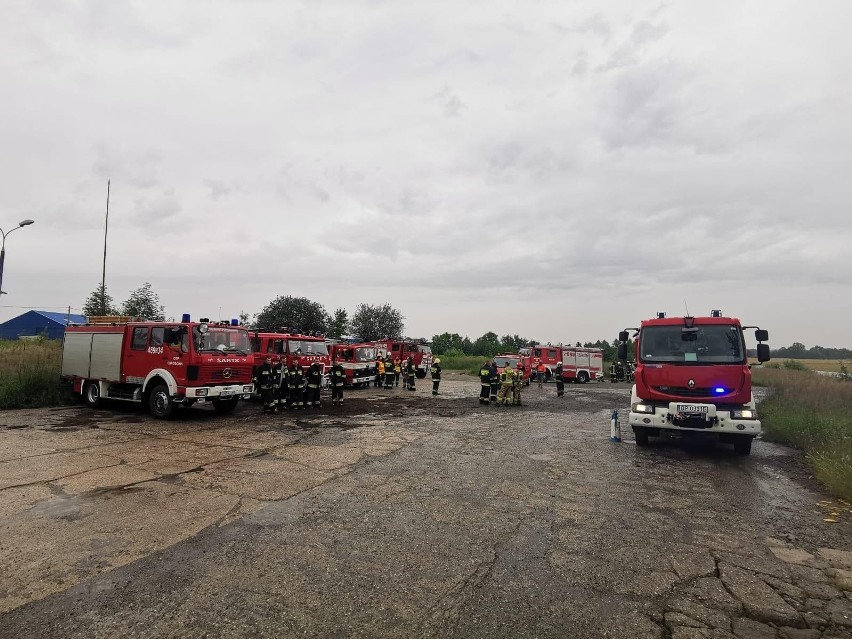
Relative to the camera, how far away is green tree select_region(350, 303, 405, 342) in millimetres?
57219

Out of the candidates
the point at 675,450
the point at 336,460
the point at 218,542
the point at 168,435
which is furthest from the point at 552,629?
the point at 168,435

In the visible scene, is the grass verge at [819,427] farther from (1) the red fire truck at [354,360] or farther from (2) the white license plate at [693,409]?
(1) the red fire truck at [354,360]

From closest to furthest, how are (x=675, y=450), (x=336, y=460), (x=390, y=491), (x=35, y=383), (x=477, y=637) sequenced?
(x=477, y=637) < (x=390, y=491) < (x=336, y=460) < (x=675, y=450) < (x=35, y=383)

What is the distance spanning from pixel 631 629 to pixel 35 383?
1696 centimetres

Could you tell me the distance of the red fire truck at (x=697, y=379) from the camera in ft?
27.3

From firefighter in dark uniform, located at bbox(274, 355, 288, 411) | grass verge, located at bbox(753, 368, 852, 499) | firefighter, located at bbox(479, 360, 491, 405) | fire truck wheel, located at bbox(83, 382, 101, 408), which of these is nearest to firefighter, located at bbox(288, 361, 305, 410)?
firefighter in dark uniform, located at bbox(274, 355, 288, 411)

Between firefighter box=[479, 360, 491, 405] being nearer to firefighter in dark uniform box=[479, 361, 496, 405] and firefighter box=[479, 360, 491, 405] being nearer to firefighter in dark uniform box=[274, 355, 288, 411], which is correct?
firefighter in dark uniform box=[479, 361, 496, 405]

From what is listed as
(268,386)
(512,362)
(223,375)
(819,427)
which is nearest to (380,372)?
(512,362)

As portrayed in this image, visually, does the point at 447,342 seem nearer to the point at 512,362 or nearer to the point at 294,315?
the point at 294,315

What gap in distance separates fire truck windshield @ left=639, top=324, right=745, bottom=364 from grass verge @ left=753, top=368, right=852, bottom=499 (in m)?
1.99

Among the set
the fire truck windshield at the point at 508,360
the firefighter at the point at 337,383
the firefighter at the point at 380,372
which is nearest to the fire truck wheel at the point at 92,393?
the firefighter at the point at 337,383

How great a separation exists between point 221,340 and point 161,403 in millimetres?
2007

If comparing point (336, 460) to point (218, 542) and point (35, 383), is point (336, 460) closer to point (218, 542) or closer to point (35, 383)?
point (218, 542)

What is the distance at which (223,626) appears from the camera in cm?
306
